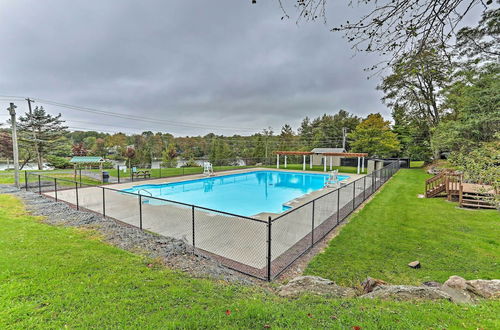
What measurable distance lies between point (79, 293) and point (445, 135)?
18.3m

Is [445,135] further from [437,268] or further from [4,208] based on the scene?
[4,208]

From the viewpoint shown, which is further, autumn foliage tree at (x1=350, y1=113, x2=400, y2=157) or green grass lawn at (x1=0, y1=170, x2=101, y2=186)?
autumn foliage tree at (x1=350, y1=113, x2=400, y2=157)

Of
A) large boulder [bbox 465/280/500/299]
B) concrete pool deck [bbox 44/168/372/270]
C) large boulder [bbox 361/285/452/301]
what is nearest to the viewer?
large boulder [bbox 361/285/452/301]

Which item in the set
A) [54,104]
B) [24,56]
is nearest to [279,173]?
[24,56]

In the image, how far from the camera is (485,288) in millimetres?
2904

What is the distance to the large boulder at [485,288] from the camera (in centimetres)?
277

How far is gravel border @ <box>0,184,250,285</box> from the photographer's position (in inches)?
142

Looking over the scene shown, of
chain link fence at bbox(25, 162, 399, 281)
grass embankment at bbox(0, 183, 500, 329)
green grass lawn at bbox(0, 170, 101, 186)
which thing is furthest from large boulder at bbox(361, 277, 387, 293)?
green grass lawn at bbox(0, 170, 101, 186)

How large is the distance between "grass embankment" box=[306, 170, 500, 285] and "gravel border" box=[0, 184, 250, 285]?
5.73 feet

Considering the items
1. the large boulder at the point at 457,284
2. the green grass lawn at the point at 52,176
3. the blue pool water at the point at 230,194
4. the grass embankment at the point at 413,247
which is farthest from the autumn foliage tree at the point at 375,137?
the green grass lawn at the point at 52,176

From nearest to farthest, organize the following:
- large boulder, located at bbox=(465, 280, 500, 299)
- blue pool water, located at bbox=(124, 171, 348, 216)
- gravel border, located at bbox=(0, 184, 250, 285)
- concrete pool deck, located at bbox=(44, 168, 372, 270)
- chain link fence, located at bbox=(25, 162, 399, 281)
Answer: large boulder, located at bbox=(465, 280, 500, 299) < gravel border, located at bbox=(0, 184, 250, 285) < chain link fence, located at bbox=(25, 162, 399, 281) < concrete pool deck, located at bbox=(44, 168, 372, 270) < blue pool water, located at bbox=(124, 171, 348, 216)

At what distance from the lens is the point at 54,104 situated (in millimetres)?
24094

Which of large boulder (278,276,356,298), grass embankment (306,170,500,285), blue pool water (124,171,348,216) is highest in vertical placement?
large boulder (278,276,356,298)

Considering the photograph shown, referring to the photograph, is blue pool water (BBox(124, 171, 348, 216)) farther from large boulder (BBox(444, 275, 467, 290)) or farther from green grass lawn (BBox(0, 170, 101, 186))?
large boulder (BBox(444, 275, 467, 290))
